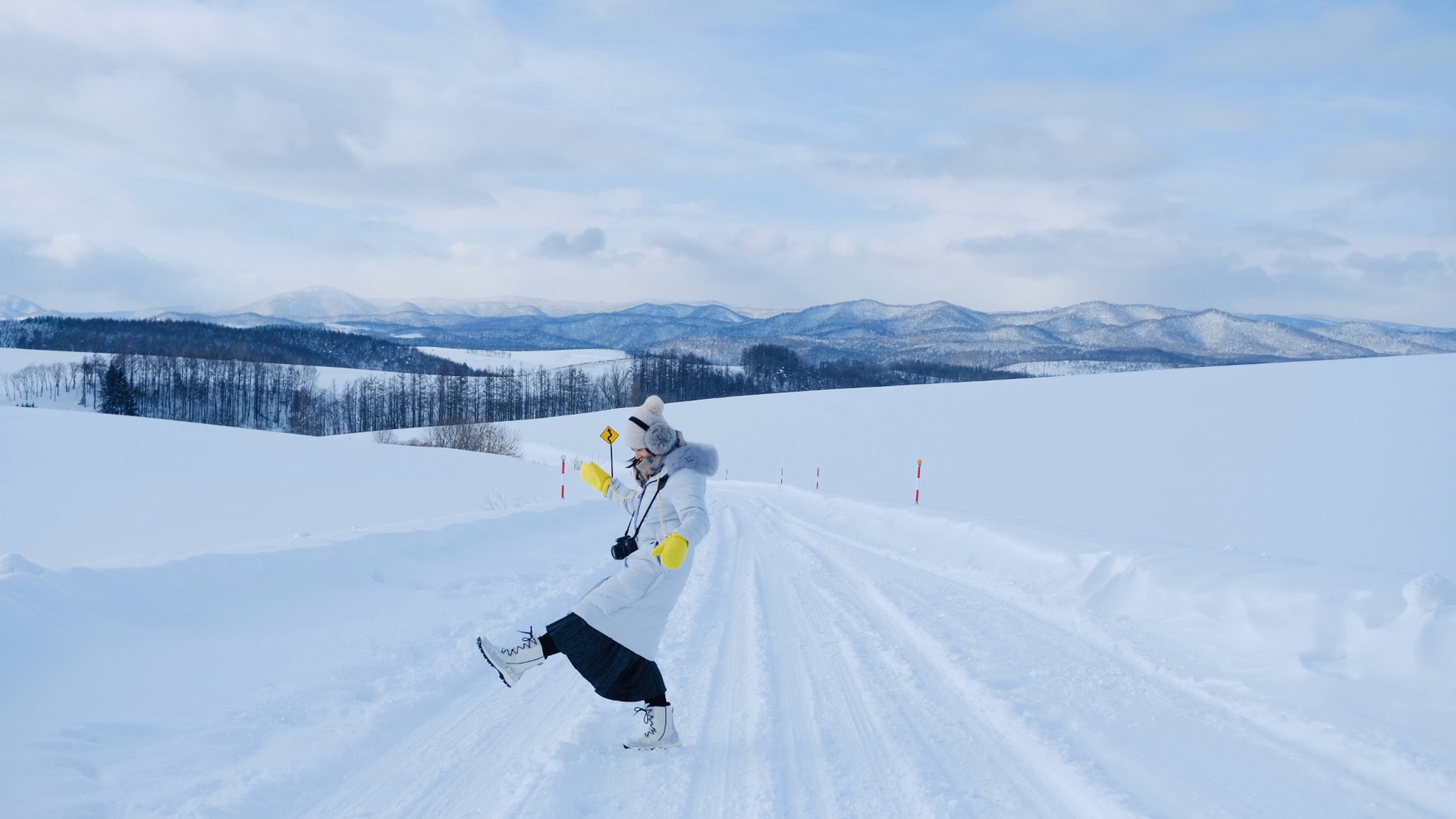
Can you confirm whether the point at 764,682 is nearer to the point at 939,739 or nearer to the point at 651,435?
the point at 939,739

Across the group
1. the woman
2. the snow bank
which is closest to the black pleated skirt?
the woman

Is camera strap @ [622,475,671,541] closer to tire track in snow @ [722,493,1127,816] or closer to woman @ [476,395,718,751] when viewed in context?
woman @ [476,395,718,751]

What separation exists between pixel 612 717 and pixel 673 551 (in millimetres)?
1378

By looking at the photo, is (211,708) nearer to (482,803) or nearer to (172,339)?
(482,803)

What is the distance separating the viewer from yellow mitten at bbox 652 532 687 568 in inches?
145

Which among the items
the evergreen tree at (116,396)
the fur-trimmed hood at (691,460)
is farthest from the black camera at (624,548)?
the evergreen tree at (116,396)

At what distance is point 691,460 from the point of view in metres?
4.13

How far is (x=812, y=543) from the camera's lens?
1249cm

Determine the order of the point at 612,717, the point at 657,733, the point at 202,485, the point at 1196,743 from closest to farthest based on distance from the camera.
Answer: the point at 657,733, the point at 1196,743, the point at 612,717, the point at 202,485

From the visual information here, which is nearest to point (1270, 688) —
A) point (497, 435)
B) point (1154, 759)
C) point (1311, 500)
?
point (1154, 759)

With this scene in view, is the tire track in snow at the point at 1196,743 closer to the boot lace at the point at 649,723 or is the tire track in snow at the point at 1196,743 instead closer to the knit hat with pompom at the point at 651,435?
the boot lace at the point at 649,723

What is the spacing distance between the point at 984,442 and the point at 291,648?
109 feet

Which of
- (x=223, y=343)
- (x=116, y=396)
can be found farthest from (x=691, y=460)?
Result: (x=223, y=343)

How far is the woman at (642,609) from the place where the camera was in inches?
156
